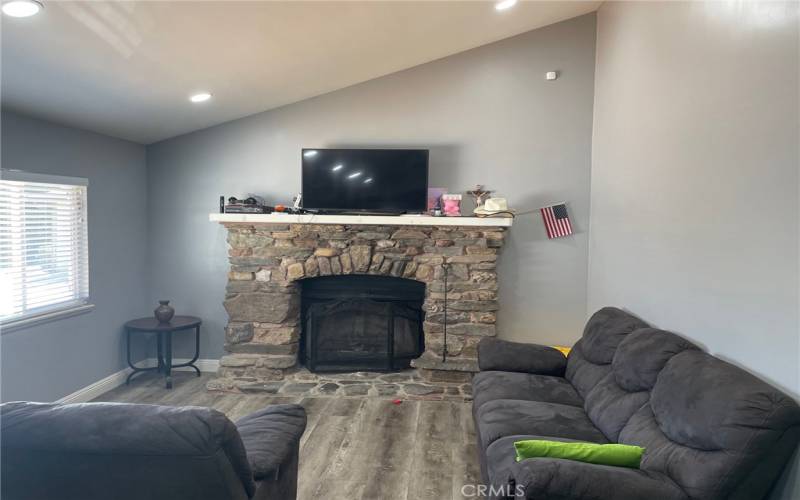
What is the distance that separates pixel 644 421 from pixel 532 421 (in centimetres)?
54

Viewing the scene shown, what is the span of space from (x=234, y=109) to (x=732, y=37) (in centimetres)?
368

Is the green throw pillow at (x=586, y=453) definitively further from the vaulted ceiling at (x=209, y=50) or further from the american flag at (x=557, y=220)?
the american flag at (x=557, y=220)

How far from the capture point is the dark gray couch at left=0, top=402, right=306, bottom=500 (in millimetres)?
1491

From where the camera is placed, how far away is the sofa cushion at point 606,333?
3.08 m

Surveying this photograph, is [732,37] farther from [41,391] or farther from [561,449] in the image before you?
[41,391]

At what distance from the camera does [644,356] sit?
8.33 feet

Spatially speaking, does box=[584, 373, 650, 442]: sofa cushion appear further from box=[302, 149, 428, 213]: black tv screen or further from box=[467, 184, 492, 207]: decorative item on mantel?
box=[302, 149, 428, 213]: black tv screen

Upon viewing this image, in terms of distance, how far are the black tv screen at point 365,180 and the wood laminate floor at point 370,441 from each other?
1.66 meters

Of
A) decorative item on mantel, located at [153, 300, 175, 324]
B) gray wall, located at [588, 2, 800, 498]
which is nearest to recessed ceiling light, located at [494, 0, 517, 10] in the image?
gray wall, located at [588, 2, 800, 498]

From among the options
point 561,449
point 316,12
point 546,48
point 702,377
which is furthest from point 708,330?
point 546,48

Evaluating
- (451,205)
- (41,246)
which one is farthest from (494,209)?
(41,246)

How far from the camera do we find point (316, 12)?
3.07 m

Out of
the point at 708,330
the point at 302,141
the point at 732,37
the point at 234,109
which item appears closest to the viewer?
the point at 732,37

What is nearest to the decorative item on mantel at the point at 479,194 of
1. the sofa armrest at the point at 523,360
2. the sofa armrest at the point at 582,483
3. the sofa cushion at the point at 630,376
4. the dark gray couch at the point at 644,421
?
the sofa armrest at the point at 523,360
